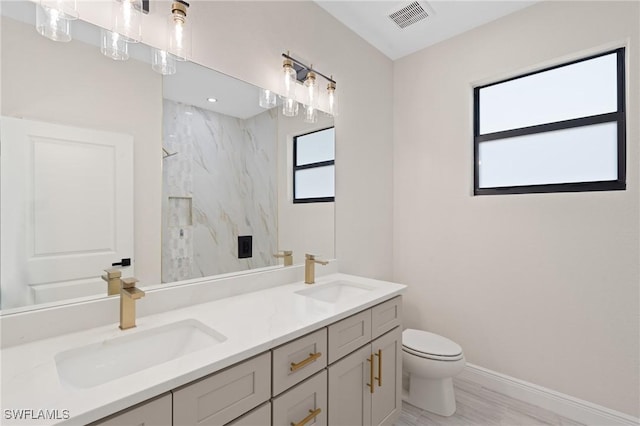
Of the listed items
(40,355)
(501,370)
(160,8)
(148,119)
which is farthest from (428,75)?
(40,355)

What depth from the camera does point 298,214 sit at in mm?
1930

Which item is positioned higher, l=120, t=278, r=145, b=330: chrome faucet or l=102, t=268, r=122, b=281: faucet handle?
l=102, t=268, r=122, b=281: faucet handle

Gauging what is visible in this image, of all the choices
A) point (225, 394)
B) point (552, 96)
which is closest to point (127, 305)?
point (225, 394)

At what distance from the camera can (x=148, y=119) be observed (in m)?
1.27

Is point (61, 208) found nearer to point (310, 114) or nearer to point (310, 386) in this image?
point (310, 386)

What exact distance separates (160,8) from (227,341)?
4.68ft

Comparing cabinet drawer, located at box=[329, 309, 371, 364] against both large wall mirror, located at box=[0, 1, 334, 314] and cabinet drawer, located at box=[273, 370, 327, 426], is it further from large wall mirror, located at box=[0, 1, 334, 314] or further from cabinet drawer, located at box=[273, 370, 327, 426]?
large wall mirror, located at box=[0, 1, 334, 314]

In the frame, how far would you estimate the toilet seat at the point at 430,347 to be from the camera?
74.2 inches

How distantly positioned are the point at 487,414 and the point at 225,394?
1873 millimetres

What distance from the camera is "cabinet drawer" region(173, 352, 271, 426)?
0.81 meters

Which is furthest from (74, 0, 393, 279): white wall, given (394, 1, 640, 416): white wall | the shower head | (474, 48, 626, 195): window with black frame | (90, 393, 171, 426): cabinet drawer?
(90, 393, 171, 426): cabinet drawer

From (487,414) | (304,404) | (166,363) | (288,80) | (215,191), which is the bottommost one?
(487,414)

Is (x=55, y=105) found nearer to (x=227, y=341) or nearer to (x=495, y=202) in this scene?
(x=227, y=341)

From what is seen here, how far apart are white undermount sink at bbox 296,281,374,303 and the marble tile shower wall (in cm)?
32
